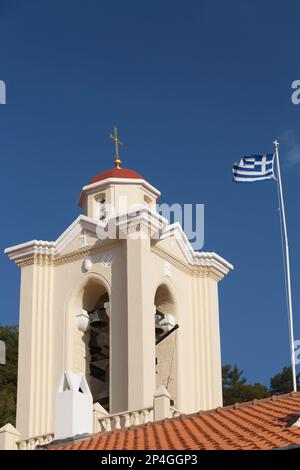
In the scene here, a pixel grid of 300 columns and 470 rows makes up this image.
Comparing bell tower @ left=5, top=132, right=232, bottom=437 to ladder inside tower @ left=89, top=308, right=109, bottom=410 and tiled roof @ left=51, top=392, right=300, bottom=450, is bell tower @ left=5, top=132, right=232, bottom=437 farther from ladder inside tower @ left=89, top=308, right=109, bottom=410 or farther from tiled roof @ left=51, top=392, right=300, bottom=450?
tiled roof @ left=51, top=392, right=300, bottom=450

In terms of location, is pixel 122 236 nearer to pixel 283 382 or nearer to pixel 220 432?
pixel 220 432

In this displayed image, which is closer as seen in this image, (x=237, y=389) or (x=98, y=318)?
(x=98, y=318)

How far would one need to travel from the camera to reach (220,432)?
Answer: 16641 mm

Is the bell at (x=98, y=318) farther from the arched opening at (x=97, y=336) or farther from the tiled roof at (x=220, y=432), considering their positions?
the tiled roof at (x=220, y=432)

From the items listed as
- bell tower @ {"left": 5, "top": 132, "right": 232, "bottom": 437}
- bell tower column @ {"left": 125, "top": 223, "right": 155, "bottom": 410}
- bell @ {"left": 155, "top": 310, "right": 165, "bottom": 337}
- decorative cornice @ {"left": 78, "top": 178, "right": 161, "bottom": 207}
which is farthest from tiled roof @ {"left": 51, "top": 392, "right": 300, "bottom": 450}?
decorative cornice @ {"left": 78, "top": 178, "right": 161, "bottom": 207}

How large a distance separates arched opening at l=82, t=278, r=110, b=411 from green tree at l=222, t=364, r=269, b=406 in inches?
979

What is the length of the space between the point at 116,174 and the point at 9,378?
23.5 m

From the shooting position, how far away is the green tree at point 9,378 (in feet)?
154

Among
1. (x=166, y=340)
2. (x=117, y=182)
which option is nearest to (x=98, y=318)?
(x=166, y=340)

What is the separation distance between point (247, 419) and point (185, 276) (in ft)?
44.7

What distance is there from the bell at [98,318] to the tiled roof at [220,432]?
9283mm

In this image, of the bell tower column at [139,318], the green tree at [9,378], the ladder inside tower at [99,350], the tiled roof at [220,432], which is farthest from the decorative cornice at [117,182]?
the green tree at [9,378]

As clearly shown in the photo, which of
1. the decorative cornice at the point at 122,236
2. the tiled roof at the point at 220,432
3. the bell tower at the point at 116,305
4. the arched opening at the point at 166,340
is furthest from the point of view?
the arched opening at the point at 166,340

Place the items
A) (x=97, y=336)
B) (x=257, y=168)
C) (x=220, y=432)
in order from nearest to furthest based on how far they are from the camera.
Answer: (x=220, y=432) → (x=257, y=168) → (x=97, y=336)
